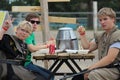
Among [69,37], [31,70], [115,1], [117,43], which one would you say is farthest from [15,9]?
[115,1]

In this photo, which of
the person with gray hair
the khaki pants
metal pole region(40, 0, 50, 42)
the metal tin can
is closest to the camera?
the khaki pants

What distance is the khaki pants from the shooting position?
14.8 ft

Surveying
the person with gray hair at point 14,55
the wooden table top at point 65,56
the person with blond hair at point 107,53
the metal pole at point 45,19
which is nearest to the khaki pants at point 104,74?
the person with blond hair at point 107,53

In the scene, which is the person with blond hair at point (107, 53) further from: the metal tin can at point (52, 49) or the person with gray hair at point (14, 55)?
the metal tin can at point (52, 49)

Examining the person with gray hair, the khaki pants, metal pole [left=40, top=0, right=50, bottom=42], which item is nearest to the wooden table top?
the person with gray hair

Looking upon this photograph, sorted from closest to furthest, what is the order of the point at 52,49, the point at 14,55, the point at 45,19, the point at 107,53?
the point at 107,53 → the point at 14,55 → the point at 52,49 → the point at 45,19

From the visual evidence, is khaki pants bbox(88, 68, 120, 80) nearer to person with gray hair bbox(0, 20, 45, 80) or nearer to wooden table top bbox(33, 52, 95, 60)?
person with gray hair bbox(0, 20, 45, 80)

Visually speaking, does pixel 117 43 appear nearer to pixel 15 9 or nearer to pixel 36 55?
pixel 36 55

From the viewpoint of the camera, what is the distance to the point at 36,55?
18.1 feet

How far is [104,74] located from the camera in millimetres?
4555

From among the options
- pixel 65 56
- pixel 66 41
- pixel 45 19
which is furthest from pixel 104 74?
pixel 45 19

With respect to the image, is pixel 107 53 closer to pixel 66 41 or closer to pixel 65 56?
pixel 65 56

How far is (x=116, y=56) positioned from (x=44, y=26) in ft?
10.9

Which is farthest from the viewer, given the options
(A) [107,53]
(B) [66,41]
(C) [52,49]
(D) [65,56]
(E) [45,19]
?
(E) [45,19]
